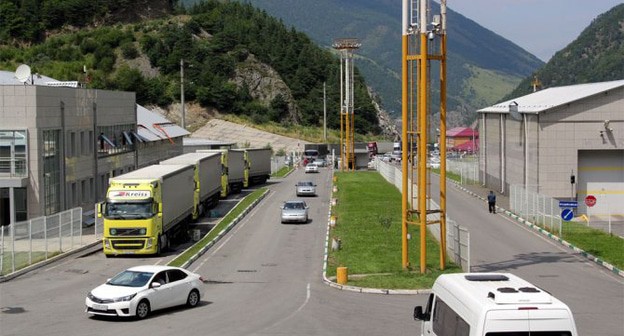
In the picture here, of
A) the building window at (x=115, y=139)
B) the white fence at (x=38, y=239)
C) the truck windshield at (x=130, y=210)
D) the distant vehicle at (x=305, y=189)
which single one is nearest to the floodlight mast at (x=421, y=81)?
the truck windshield at (x=130, y=210)

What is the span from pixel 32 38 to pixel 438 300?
569 ft

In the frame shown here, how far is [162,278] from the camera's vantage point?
26.6 metres

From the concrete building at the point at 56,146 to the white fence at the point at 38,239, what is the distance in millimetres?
4957

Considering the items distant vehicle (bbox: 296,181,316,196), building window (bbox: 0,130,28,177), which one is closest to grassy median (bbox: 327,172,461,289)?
distant vehicle (bbox: 296,181,316,196)

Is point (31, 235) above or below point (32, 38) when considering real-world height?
below

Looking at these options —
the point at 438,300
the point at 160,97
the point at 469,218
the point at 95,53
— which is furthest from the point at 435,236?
the point at 95,53

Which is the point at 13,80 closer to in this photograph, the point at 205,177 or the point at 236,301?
the point at 205,177

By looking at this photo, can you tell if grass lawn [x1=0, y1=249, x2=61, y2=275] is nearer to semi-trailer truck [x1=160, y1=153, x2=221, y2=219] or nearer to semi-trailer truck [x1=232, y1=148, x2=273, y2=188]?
semi-trailer truck [x1=160, y1=153, x2=221, y2=219]

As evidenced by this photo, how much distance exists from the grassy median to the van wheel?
8.15 meters

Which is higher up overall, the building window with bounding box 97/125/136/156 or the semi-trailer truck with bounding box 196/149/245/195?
the building window with bounding box 97/125/136/156

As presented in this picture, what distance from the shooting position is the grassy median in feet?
105

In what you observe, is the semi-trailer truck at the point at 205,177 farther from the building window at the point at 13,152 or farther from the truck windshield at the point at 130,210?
the truck windshield at the point at 130,210

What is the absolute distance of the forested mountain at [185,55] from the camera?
156 metres

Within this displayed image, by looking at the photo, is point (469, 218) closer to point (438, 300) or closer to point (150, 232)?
point (150, 232)
